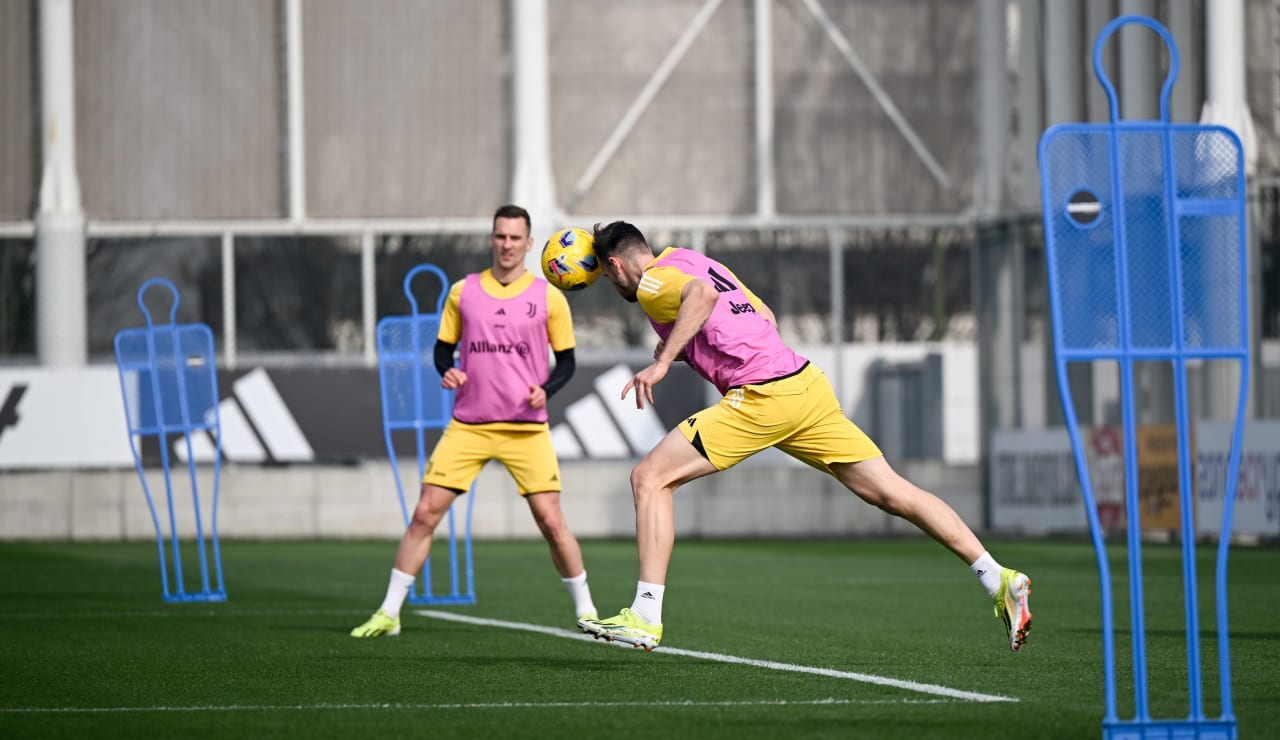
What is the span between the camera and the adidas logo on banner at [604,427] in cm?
3247

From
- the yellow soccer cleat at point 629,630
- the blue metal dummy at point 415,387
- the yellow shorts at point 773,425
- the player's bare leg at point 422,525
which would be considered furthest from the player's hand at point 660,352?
the blue metal dummy at point 415,387

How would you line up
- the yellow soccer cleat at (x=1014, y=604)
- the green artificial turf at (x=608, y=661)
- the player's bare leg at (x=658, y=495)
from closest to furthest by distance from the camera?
the green artificial turf at (x=608, y=661)
the yellow soccer cleat at (x=1014, y=604)
the player's bare leg at (x=658, y=495)

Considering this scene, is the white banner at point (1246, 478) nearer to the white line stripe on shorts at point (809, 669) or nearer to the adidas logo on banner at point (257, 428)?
the white line stripe on shorts at point (809, 669)

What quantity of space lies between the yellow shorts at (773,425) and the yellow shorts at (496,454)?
2.69m

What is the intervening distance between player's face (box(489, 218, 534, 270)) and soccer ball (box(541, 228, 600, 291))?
1732mm

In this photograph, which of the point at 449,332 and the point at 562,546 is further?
the point at 449,332

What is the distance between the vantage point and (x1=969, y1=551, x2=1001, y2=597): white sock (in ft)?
28.6

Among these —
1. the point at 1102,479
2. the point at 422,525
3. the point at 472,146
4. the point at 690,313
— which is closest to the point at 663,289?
the point at 690,313

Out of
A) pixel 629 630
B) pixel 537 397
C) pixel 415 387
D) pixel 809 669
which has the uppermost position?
pixel 415 387

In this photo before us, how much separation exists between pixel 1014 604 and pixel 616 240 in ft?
7.61

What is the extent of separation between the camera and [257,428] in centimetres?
3192

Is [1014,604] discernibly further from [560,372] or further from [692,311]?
[560,372]

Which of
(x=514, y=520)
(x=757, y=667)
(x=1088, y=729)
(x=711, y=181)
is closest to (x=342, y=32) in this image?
(x=711, y=181)

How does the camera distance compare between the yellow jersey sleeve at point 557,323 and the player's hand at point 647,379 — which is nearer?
the player's hand at point 647,379
